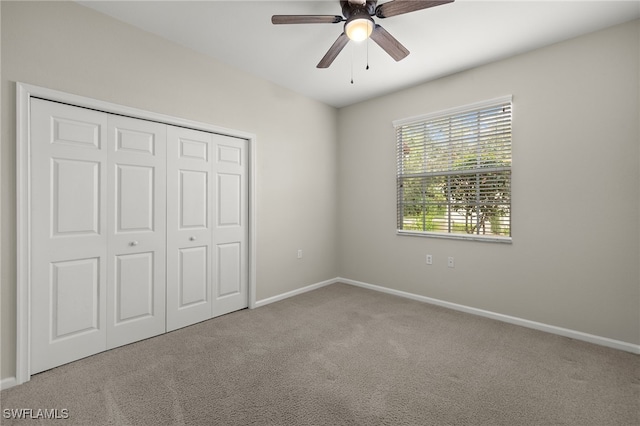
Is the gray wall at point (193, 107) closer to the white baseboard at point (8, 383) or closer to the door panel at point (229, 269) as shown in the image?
the white baseboard at point (8, 383)

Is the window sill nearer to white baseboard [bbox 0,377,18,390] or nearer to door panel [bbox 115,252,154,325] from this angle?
door panel [bbox 115,252,154,325]

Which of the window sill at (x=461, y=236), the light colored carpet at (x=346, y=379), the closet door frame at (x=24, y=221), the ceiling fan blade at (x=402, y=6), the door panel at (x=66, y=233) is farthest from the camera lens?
the window sill at (x=461, y=236)

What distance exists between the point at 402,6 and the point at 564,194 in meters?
2.26

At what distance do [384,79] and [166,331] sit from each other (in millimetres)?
3637

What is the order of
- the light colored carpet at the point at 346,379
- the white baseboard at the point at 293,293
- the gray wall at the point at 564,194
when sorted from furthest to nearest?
the white baseboard at the point at 293,293, the gray wall at the point at 564,194, the light colored carpet at the point at 346,379

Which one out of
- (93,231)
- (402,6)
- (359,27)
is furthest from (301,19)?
(93,231)

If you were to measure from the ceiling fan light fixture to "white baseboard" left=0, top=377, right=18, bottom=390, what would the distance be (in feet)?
11.0

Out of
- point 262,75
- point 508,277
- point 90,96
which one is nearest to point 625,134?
point 508,277

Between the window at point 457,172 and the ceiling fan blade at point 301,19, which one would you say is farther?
the window at point 457,172

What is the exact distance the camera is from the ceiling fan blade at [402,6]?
187 centimetres

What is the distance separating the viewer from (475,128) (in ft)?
10.9

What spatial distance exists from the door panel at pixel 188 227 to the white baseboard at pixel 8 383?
41.1 inches

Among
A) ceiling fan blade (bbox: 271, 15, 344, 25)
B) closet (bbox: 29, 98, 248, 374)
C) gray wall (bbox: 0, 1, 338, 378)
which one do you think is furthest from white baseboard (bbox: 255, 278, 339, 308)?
ceiling fan blade (bbox: 271, 15, 344, 25)

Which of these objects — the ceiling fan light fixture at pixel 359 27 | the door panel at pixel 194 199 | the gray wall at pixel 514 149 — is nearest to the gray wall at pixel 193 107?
the gray wall at pixel 514 149
